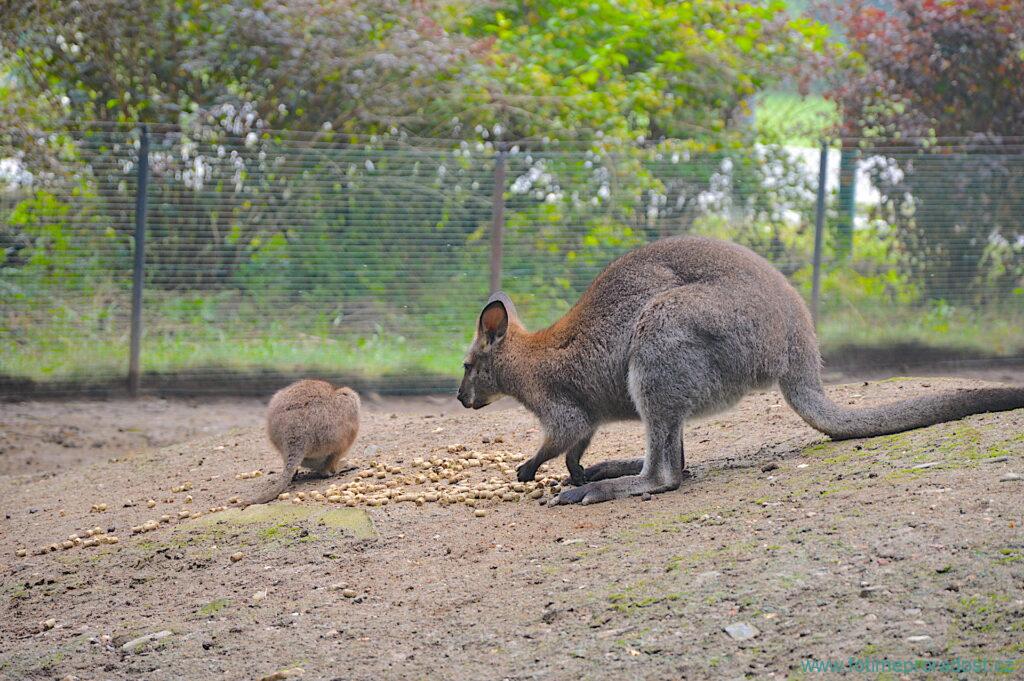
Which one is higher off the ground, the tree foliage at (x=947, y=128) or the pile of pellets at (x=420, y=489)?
the tree foliage at (x=947, y=128)

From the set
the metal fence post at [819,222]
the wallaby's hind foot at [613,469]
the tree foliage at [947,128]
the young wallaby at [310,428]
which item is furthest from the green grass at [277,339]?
the wallaby's hind foot at [613,469]

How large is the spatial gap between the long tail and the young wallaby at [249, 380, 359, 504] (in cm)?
245

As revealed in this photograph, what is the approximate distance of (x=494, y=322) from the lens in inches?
249

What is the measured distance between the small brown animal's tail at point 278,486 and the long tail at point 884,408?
2.59 m

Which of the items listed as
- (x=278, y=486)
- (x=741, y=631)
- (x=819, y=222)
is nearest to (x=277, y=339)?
(x=278, y=486)

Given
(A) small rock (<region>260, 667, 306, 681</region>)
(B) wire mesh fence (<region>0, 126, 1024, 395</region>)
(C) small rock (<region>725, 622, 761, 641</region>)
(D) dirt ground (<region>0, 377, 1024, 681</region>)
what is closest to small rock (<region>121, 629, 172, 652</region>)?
(D) dirt ground (<region>0, 377, 1024, 681</region>)

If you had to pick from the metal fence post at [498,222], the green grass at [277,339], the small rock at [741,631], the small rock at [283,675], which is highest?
the metal fence post at [498,222]

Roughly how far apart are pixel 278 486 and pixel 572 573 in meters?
2.23

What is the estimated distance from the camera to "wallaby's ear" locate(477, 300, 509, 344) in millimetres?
6301

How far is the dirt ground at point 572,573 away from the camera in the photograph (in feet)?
12.4

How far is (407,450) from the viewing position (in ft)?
23.7

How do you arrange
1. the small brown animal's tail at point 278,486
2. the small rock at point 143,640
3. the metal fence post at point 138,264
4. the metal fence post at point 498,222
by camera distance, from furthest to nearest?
the metal fence post at point 498,222, the metal fence post at point 138,264, the small brown animal's tail at point 278,486, the small rock at point 143,640

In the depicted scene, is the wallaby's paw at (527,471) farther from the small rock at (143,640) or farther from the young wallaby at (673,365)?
the small rock at (143,640)

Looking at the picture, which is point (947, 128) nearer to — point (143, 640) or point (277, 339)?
point (277, 339)
